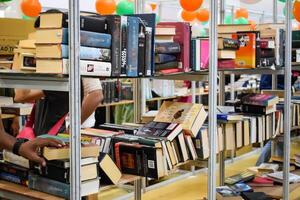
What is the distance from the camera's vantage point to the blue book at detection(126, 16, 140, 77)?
241 centimetres

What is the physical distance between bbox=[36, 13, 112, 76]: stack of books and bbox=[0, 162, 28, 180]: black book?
0.60 metres

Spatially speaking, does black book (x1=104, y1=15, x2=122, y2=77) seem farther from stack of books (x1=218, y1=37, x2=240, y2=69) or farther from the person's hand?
stack of books (x1=218, y1=37, x2=240, y2=69)

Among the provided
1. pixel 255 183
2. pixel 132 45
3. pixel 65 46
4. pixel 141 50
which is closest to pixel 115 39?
pixel 132 45

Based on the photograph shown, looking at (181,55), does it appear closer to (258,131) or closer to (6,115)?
(258,131)

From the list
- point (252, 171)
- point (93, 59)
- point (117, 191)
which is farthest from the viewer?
point (117, 191)

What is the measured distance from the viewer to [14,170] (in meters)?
2.49

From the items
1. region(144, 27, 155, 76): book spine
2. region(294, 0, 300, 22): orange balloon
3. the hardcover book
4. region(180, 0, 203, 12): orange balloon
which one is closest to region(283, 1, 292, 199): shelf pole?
the hardcover book

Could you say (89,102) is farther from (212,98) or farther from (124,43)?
(212,98)

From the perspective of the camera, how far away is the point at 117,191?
578 cm

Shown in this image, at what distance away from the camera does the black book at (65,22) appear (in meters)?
2.11

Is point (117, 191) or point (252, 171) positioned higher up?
point (252, 171)

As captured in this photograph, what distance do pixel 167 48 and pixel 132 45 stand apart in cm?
52

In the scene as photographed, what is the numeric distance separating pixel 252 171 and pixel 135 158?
2.13 meters

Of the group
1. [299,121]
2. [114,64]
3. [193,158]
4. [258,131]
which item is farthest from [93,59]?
[299,121]
